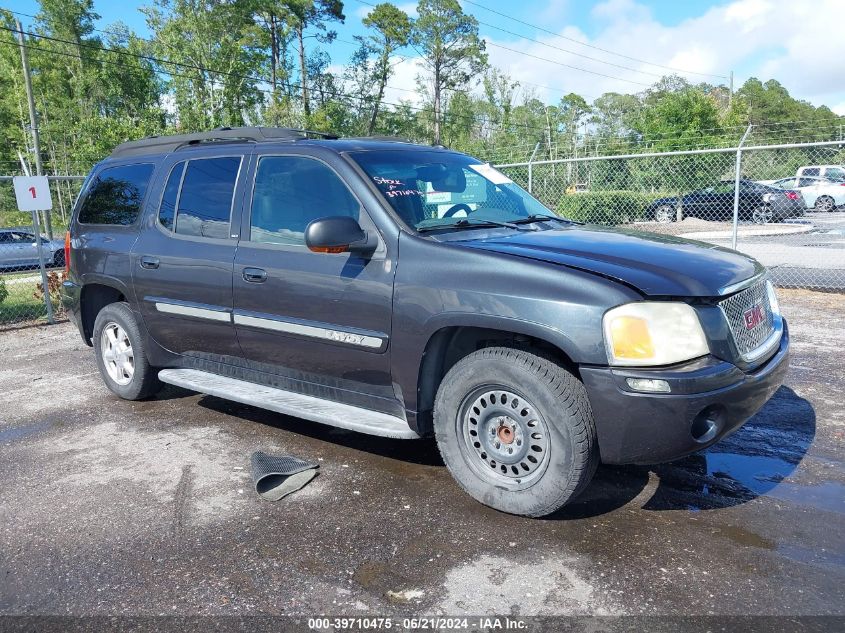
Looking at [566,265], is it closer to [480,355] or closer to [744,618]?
[480,355]

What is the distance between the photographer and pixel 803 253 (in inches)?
508

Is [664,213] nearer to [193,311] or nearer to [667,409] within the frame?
[193,311]

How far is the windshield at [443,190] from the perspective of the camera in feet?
12.8

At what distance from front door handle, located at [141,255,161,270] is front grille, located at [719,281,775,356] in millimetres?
3744

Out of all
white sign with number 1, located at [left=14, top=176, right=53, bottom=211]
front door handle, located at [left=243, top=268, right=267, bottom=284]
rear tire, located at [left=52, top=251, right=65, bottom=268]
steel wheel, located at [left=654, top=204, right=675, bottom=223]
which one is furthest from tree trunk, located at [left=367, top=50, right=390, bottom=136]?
front door handle, located at [left=243, top=268, right=267, bottom=284]

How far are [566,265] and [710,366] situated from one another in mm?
780

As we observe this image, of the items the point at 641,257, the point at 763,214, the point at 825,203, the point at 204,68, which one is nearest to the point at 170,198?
the point at 641,257

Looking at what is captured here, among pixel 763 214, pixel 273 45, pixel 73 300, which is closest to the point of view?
pixel 73 300

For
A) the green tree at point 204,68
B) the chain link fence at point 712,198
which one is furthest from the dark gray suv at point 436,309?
the green tree at point 204,68

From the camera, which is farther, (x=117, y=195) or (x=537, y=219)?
(x=117, y=195)

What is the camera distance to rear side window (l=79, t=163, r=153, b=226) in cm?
521

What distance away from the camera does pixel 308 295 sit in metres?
3.94

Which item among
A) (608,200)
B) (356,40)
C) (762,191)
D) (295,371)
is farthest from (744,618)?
(356,40)

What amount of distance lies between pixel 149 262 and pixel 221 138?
1043mm
